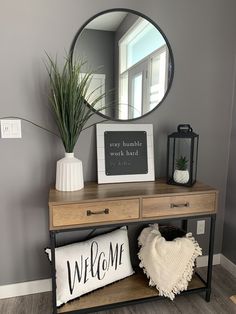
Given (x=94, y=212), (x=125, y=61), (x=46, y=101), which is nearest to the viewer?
(x=94, y=212)

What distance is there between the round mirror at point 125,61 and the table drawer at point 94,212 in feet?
2.10

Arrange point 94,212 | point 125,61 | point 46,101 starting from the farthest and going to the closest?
point 125,61, point 46,101, point 94,212

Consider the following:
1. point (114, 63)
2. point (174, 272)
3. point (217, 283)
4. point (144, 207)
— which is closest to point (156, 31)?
point (114, 63)

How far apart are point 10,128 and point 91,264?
1.01 metres

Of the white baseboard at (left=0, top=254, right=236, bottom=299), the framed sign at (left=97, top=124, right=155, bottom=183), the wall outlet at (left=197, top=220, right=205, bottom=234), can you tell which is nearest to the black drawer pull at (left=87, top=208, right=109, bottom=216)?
the framed sign at (left=97, top=124, right=155, bottom=183)

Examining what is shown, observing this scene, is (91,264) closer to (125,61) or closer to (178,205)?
(178,205)

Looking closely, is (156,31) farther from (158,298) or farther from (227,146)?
(158,298)

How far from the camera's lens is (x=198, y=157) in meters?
2.03

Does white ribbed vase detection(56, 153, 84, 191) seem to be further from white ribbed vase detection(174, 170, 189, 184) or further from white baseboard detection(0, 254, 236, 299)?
white baseboard detection(0, 254, 236, 299)

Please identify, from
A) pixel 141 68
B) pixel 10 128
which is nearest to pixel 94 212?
pixel 10 128

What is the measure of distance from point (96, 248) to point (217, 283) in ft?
3.35

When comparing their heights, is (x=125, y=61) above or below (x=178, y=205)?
above

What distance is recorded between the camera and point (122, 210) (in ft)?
4.92

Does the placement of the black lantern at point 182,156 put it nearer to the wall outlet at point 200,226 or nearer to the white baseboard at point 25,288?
the wall outlet at point 200,226
